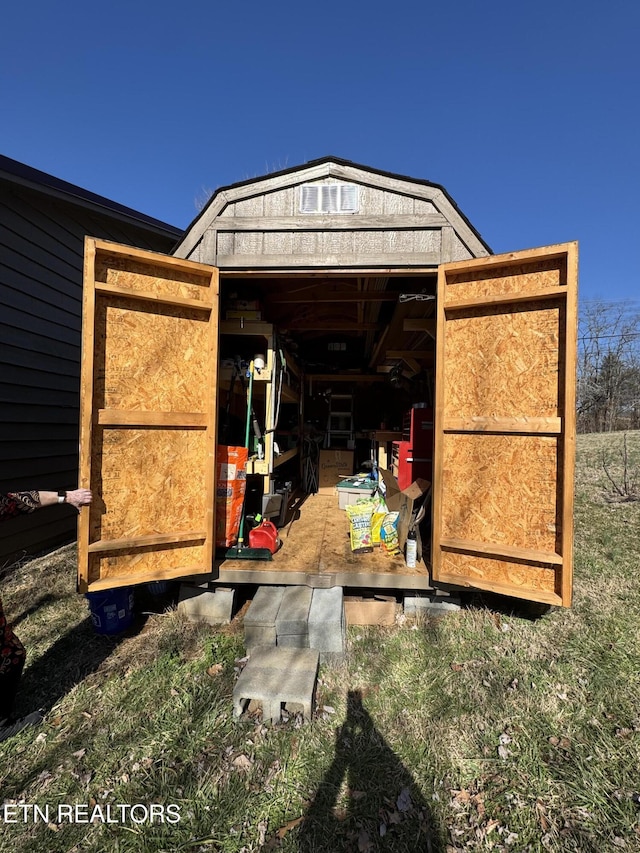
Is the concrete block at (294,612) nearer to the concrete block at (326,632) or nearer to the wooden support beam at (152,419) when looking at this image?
the concrete block at (326,632)

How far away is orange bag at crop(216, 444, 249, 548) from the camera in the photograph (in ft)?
13.0

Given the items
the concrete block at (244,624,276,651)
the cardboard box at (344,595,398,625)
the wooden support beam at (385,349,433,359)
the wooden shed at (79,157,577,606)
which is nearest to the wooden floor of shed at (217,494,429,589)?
the wooden shed at (79,157,577,606)

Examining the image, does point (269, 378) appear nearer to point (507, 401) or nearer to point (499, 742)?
point (507, 401)

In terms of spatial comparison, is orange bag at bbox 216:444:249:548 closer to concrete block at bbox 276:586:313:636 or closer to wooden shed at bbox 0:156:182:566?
concrete block at bbox 276:586:313:636

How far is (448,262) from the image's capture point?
341 cm

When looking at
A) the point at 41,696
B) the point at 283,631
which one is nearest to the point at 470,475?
the point at 283,631

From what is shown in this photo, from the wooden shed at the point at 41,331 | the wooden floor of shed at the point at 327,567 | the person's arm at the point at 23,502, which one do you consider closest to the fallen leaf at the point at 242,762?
the wooden floor of shed at the point at 327,567

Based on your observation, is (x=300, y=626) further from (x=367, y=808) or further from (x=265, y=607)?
(x=367, y=808)

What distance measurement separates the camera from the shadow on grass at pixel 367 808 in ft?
5.79

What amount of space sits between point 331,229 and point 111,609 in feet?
13.4

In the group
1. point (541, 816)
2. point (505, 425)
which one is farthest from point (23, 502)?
point (505, 425)

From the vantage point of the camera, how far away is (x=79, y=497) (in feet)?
9.52

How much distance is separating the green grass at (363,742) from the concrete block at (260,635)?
0.62 ft

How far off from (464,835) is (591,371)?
3199cm
